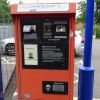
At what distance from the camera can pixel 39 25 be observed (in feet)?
14.0

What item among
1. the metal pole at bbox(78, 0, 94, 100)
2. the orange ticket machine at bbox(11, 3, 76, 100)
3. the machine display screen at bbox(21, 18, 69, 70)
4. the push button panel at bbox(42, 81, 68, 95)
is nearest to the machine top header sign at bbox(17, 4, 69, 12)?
the orange ticket machine at bbox(11, 3, 76, 100)

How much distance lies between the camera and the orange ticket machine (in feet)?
13.9

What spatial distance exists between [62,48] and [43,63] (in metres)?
0.33

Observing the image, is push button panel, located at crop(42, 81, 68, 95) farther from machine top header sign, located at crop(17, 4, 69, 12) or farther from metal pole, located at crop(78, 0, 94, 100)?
machine top header sign, located at crop(17, 4, 69, 12)

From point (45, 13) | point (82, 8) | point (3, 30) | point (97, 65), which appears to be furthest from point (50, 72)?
point (82, 8)

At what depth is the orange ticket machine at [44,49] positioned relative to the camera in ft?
13.9

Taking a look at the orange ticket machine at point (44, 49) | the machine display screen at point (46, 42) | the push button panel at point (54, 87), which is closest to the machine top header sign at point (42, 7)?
the orange ticket machine at point (44, 49)

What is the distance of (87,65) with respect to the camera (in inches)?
178

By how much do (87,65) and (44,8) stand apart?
38.9 inches

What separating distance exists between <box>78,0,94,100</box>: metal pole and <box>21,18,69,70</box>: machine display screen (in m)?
0.31

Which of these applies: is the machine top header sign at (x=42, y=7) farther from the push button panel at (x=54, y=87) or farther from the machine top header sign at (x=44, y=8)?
the push button panel at (x=54, y=87)

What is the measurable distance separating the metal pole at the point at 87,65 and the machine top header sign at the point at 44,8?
0.32 metres

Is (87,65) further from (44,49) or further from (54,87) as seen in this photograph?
(44,49)

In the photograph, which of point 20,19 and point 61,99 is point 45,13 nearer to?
point 20,19
